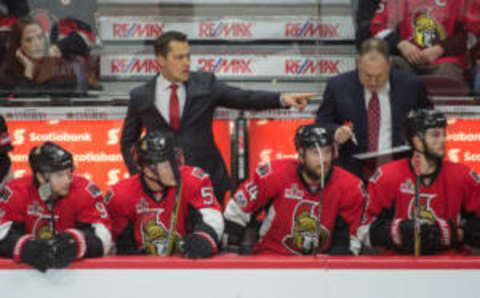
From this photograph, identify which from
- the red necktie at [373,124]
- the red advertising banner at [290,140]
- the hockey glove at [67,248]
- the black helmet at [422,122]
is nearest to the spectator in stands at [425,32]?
the red advertising banner at [290,140]

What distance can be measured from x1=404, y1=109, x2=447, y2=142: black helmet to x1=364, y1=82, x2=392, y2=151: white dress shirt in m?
0.60

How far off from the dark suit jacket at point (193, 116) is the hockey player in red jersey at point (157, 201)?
2.05 ft

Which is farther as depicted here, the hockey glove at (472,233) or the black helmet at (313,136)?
the black helmet at (313,136)

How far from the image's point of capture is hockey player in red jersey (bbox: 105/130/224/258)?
3160 mm

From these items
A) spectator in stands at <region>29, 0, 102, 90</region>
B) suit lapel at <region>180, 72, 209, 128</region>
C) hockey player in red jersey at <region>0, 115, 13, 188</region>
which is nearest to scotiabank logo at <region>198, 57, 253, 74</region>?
spectator in stands at <region>29, 0, 102, 90</region>

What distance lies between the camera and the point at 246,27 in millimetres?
5078

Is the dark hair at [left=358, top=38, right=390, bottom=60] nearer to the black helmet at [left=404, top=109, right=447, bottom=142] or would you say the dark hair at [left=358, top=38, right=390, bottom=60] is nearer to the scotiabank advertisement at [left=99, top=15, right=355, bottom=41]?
the black helmet at [left=404, top=109, right=447, bottom=142]

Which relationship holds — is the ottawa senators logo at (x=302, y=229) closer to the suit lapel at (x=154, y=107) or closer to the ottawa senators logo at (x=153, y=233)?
the ottawa senators logo at (x=153, y=233)

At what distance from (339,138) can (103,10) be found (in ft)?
7.30

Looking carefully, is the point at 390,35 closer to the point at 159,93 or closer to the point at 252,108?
the point at 252,108

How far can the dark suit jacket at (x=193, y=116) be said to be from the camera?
3.99 meters

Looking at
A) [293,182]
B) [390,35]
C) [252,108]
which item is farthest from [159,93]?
[390,35]

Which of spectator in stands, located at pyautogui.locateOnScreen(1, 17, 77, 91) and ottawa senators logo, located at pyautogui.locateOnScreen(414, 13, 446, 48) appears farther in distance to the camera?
spectator in stands, located at pyautogui.locateOnScreen(1, 17, 77, 91)

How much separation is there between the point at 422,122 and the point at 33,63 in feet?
8.91
